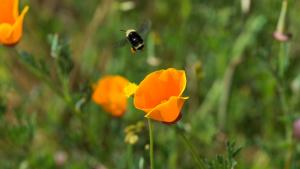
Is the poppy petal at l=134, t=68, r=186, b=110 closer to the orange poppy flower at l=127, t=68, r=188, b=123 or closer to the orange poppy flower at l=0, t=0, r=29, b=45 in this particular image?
the orange poppy flower at l=127, t=68, r=188, b=123

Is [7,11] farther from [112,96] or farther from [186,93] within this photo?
[186,93]

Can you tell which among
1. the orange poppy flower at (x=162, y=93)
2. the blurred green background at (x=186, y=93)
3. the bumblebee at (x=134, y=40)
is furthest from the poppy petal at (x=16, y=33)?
the orange poppy flower at (x=162, y=93)

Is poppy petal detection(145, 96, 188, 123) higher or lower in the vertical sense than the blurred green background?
higher

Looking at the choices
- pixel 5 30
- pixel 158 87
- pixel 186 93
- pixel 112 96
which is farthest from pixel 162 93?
pixel 186 93

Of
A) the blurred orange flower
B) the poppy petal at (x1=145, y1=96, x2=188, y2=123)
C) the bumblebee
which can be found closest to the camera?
the poppy petal at (x1=145, y1=96, x2=188, y2=123)

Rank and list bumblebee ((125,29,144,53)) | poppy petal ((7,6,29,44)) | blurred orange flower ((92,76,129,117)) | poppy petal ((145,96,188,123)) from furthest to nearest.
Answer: blurred orange flower ((92,76,129,117))
poppy petal ((7,6,29,44))
bumblebee ((125,29,144,53))
poppy petal ((145,96,188,123))

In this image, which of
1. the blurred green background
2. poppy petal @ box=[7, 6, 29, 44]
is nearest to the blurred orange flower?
the blurred green background
